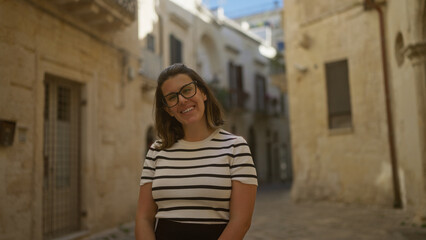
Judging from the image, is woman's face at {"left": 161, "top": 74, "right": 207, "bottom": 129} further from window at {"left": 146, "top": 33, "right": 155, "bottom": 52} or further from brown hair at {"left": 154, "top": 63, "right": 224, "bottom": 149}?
window at {"left": 146, "top": 33, "right": 155, "bottom": 52}

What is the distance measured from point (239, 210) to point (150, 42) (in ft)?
37.4

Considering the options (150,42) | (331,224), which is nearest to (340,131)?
(331,224)

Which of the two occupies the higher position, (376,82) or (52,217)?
(376,82)

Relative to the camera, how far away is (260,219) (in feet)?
30.7

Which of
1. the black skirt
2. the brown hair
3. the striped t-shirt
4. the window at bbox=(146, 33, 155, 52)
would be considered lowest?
the black skirt

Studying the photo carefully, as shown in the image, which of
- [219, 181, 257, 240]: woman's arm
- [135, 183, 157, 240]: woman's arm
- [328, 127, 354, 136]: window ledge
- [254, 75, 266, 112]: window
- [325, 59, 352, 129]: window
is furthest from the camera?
[254, 75, 266, 112]: window

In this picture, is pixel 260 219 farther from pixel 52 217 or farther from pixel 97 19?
pixel 97 19

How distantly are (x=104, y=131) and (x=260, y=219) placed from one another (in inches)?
154

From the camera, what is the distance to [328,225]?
26.4 feet

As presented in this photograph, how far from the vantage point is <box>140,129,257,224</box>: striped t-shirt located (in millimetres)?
1997

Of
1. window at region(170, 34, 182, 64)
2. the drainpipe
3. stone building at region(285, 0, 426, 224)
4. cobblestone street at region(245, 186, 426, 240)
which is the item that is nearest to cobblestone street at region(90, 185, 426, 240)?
cobblestone street at region(245, 186, 426, 240)

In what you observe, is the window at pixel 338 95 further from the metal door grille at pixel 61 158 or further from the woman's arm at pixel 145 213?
the woman's arm at pixel 145 213

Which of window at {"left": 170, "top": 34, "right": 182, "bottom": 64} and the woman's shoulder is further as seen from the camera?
window at {"left": 170, "top": 34, "right": 182, "bottom": 64}

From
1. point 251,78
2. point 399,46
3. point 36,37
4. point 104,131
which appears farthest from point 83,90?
point 251,78
